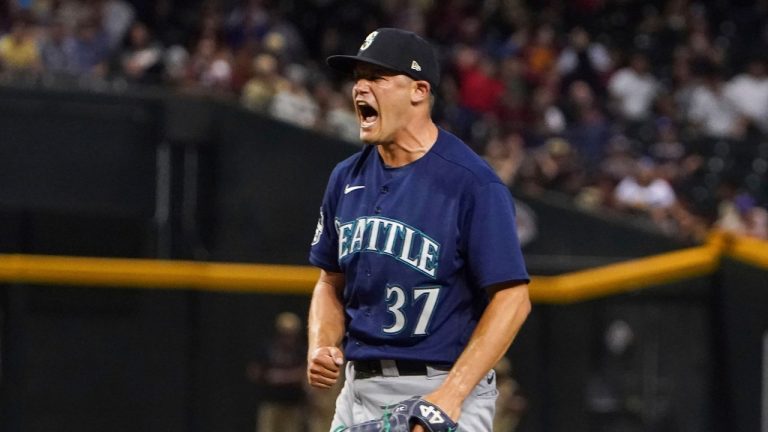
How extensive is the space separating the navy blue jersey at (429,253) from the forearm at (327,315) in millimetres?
88

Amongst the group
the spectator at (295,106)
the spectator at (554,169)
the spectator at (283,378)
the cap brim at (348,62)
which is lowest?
the spectator at (283,378)

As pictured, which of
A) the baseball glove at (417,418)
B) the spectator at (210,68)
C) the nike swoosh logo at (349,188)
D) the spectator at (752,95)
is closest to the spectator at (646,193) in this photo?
the spectator at (752,95)

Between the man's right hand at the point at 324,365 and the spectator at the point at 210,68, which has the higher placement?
the spectator at the point at 210,68

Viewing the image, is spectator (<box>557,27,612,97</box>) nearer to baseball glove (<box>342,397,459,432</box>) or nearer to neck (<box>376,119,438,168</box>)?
neck (<box>376,119,438,168</box>)

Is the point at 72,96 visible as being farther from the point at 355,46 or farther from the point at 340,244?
the point at 340,244

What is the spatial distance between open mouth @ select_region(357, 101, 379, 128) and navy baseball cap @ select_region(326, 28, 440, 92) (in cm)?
11

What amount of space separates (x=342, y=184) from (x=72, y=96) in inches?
269

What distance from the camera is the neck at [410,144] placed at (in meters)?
3.74

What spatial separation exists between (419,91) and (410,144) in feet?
0.46

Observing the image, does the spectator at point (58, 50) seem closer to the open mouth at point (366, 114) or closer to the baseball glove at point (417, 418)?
the open mouth at point (366, 114)

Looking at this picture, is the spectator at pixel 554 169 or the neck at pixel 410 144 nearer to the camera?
the neck at pixel 410 144

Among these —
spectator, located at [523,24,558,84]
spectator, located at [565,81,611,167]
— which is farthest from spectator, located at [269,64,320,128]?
spectator, located at [523,24,558,84]

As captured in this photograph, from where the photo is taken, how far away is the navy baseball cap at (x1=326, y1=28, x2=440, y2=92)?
363 centimetres

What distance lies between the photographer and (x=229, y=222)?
10.5 meters
